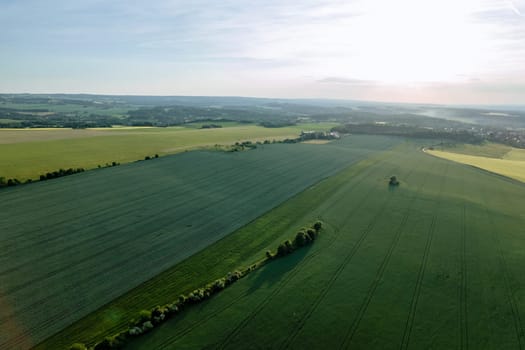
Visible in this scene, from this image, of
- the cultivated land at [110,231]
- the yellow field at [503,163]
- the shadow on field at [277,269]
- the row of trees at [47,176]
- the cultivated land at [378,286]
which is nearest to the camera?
the cultivated land at [378,286]

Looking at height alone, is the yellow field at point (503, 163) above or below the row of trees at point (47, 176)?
above

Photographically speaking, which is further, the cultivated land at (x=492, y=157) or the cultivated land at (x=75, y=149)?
the cultivated land at (x=492, y=157)

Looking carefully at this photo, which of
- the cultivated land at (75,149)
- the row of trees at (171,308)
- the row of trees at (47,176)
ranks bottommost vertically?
the row of trees at (171,308)

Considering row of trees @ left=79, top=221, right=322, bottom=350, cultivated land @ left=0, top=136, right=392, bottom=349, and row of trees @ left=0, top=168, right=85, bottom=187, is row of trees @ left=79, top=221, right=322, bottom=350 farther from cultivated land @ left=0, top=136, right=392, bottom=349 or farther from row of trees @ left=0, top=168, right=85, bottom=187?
row of trees @ left=0, top=168, right=85, bottom=187

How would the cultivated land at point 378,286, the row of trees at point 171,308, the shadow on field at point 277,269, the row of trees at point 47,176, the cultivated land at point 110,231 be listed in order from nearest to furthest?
the row of trees at point 171,308, the cultivated land at point 378,286, the cultivated land at point 110,231, the shadow on field at point 277,269, the row of trees at point 47,176

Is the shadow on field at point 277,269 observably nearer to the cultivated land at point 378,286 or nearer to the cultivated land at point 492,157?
the cultivated land at point 378,286

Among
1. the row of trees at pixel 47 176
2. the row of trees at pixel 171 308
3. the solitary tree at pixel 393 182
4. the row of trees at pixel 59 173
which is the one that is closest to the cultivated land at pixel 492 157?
the solitary tree at pixel 393 182
